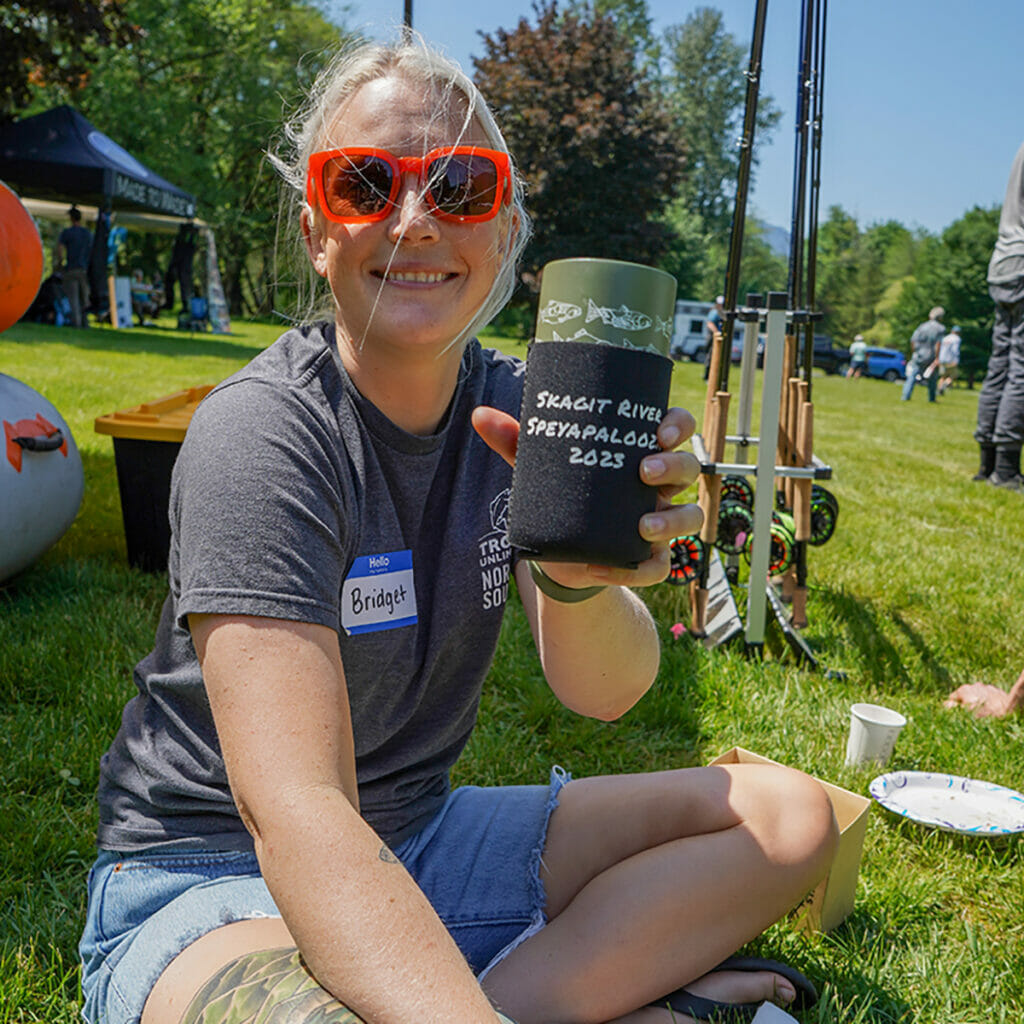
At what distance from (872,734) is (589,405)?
207 cm

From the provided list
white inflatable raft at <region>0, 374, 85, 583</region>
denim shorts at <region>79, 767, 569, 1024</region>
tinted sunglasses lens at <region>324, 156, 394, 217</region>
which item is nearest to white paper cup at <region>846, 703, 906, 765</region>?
denim shorts at <region>79, 767, 569, 1024</region>

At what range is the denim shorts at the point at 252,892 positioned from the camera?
134 cm

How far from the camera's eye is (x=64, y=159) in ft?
46.0

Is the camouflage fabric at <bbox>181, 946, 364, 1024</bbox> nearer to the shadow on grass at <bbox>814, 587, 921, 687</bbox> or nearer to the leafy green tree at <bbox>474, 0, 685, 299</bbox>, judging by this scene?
the shadow on grass at <bbox>814, 587, 921, 687</bbox>

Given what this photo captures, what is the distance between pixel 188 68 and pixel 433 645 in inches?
1218

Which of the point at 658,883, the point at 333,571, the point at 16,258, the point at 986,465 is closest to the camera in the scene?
the point at 333,571

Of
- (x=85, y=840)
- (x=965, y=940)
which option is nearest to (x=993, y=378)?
(x=965, y=940)

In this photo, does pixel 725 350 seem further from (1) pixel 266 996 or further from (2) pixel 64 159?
(2) pixel 64 159

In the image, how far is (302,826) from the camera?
1.05 m

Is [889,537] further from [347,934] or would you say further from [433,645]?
[347,934]

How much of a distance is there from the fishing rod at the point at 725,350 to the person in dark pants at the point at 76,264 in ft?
50.3

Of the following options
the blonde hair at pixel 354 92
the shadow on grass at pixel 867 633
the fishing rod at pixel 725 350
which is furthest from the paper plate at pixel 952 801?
the blonde hair at pixel 354 92

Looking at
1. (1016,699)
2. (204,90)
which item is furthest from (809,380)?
(204,90)

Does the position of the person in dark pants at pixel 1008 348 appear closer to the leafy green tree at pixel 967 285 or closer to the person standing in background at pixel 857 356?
the person standing in background at pixel 857 356
